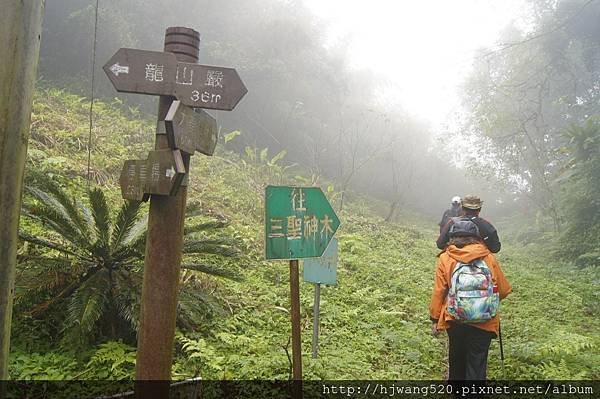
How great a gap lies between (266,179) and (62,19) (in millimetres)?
9766

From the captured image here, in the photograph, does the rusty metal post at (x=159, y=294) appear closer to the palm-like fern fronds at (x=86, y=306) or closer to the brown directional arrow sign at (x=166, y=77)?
the brown directional arrow sign at (x=166, y=77)

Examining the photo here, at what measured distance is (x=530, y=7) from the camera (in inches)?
742

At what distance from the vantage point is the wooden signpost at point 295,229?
296 cm

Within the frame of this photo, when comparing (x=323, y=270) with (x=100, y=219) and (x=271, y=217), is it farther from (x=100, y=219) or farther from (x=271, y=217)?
(x=100, y=219)

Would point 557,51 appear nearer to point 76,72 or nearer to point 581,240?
point 581,240

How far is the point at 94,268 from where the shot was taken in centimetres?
388

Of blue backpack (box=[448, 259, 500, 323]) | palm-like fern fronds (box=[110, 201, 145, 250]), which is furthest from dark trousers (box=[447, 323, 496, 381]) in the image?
palm-like fern fronds (box=[110, 201, 145, 250])

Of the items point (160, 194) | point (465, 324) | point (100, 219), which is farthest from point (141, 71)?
point (465, 324)

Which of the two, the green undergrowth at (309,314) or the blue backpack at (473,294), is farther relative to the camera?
the green undergrowth at (309,314)

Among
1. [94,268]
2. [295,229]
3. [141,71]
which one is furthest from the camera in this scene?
[94,268]

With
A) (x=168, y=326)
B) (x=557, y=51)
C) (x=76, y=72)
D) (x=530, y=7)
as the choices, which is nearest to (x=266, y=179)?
(x=76, y=72)

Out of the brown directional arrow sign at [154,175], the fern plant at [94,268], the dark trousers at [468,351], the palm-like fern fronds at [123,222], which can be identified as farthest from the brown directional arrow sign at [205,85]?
the dark trousers at [468,351]

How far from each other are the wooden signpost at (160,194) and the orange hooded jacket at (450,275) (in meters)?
2.24

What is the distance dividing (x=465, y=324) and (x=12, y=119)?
11.2 feet
